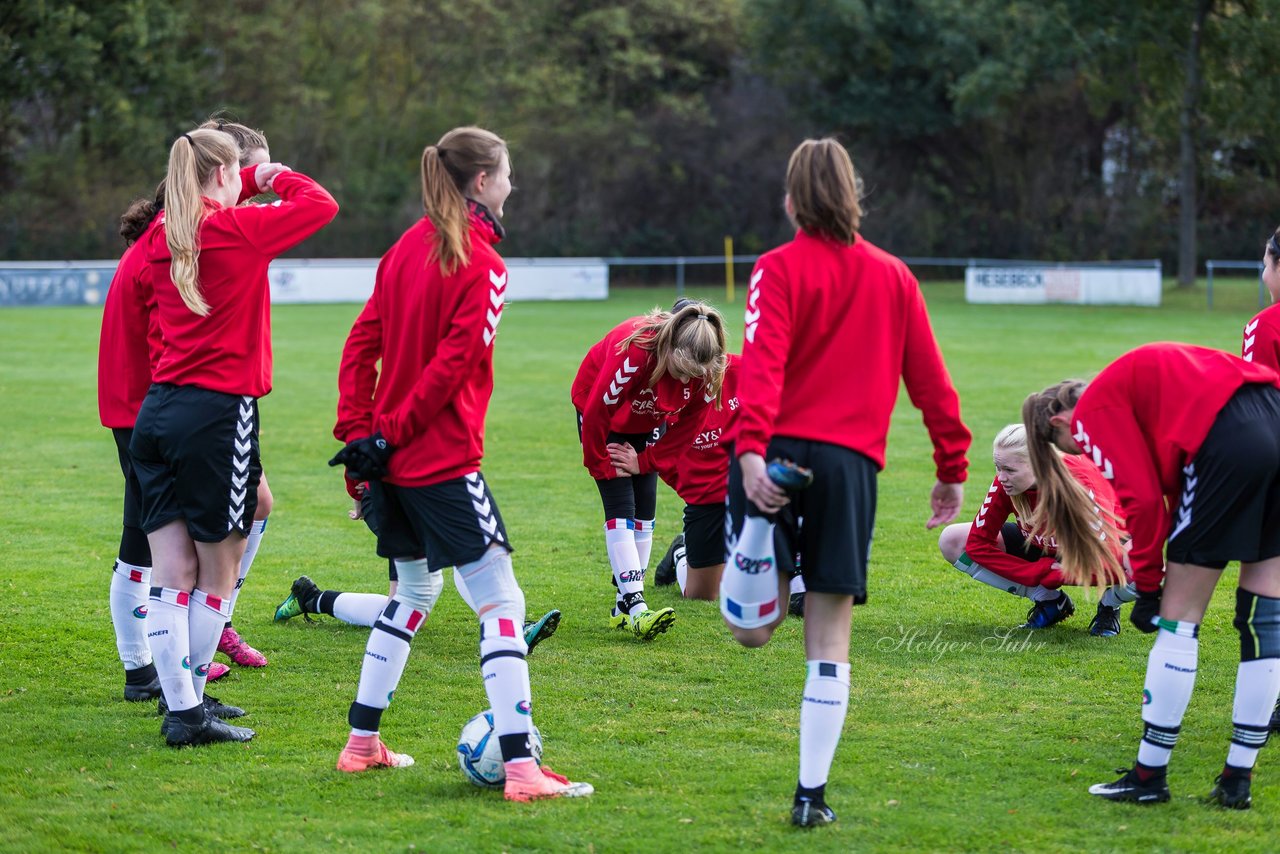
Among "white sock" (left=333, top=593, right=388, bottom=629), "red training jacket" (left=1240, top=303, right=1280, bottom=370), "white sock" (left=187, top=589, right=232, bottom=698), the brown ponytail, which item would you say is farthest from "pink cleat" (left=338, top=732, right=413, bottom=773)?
"red training jacket" (left=1240, top=303, right=1280, bottom=370)

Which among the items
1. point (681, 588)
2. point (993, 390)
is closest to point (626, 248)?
point (993, 390)

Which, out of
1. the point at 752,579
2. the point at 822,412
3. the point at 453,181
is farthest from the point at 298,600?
the point at 822,412

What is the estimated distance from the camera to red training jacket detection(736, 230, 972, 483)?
12.6 ft

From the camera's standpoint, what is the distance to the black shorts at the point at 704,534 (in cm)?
664

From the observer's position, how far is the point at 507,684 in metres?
4.21

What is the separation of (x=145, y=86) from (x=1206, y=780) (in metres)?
43.3

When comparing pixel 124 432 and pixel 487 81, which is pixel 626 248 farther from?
pixel 124 432

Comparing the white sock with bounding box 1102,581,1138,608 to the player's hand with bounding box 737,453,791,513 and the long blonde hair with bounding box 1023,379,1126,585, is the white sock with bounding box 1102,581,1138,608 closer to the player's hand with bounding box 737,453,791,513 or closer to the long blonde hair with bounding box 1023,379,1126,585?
the long blonde hair with bounding box 1023,379,1126,585

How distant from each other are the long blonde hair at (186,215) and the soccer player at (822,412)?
6.21 feet

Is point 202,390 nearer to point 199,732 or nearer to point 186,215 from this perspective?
point 186,215

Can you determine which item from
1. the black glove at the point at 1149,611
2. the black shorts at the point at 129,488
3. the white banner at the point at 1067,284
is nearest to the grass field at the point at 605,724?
the black glove at the point at 1149,611

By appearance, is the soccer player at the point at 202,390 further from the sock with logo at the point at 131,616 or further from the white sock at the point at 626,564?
the white sock at the point at 626,564

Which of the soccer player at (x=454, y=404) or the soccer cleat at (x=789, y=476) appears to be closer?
the soccer cleat at (x=789, y=476)

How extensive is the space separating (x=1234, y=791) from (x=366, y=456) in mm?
2827
